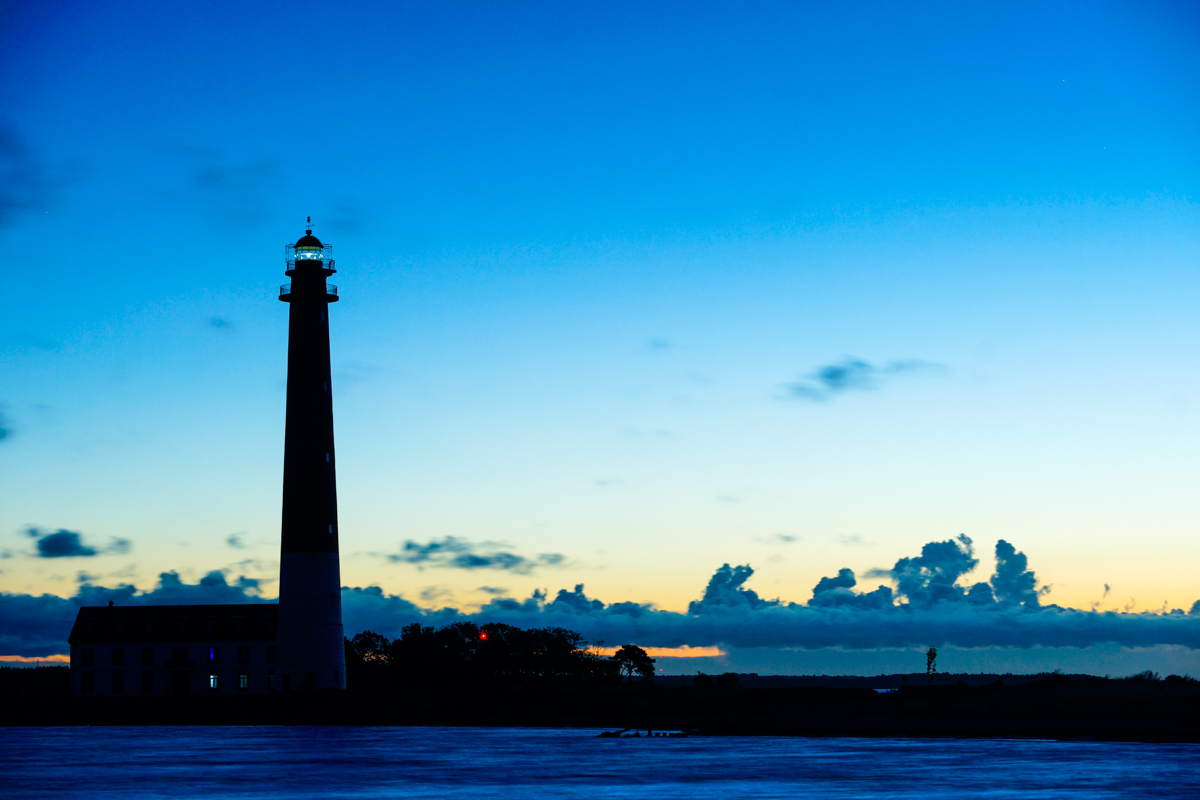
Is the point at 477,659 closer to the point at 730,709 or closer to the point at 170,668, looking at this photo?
the point at 170,668

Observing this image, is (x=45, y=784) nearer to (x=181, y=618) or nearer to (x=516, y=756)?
(x=516, y=756)

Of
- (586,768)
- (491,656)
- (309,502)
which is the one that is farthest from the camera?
(491,656)

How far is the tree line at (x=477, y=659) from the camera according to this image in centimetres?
11062

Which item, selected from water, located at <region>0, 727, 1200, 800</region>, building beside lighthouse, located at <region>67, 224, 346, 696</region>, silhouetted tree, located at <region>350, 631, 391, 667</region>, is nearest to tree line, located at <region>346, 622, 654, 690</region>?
silhouetted tree, located at <region>350, 631, 391, 667</region>

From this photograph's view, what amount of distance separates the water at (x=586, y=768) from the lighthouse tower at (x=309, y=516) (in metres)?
14.8

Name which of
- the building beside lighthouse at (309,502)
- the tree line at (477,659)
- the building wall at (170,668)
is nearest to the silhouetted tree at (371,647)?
the tree line at (477,659)

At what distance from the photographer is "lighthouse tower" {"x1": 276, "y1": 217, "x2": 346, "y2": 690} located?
72.1 m

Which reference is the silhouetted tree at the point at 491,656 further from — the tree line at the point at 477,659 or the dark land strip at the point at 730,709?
the dark land strip at the point at 730,709

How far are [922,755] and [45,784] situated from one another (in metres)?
29.7

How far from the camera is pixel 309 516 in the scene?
71.9m

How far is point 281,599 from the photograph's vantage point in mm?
73812

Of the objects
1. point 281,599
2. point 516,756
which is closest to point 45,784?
point 516,756

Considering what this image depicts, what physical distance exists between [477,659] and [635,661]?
64.3ft

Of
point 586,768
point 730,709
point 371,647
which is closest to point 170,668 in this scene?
point 371,647
